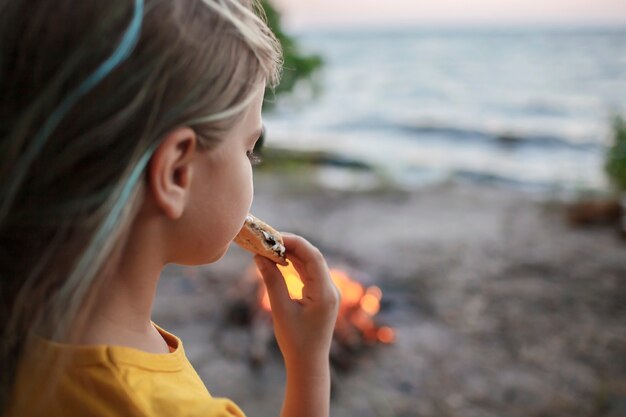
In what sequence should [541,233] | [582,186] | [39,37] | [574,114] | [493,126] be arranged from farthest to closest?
[574,114]
[493,126]
[582,186]
[541,233]
[39,37]

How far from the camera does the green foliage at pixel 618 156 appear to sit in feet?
23.1

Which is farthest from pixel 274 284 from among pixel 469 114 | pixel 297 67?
pixel 469 114

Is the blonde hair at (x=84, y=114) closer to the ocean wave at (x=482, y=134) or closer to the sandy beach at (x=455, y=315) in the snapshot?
the sandy beach at (x=455, y=315)

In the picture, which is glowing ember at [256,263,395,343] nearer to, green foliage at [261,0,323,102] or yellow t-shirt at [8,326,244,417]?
green foliage at [261,0,323,102]

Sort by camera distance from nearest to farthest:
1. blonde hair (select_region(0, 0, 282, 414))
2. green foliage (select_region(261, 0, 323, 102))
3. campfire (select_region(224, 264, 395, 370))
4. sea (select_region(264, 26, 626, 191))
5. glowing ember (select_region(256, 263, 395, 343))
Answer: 1. blonde hair (select_region(0, 0, 282, 414))
2. campfire (select_region(224, 264, 395, 370))
3. glowing ember (select_region(256, 263, 395, 343))
4. green foliage (select_region(261, 0, 323, 102))
5. sea (select_region(264, 26, 626, 191))

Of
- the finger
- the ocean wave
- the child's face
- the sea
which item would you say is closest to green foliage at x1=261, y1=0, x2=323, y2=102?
the sea

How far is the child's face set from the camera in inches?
36.2

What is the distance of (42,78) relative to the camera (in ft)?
2.66

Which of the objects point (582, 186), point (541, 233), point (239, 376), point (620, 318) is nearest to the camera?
point (239, 376)

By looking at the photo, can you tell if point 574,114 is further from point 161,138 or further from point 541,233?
point 161,138

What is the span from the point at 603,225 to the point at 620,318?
89.4 inches

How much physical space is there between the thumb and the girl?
27 cm

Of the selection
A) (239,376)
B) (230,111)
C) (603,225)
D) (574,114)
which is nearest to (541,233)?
(603,225)

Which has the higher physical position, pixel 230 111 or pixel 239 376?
pixel 230 111
